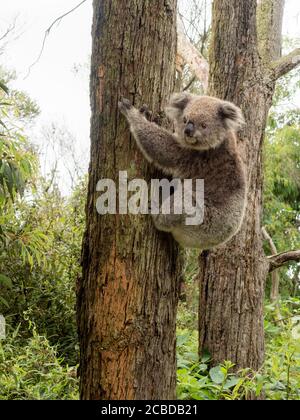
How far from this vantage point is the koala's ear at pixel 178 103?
10.7ft

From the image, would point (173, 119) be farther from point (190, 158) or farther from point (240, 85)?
point (240, 85)

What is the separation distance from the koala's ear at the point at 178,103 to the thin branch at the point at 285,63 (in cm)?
173

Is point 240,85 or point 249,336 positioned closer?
point 249,336

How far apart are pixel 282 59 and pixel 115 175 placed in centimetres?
294

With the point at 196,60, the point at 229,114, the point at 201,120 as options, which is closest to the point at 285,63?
the point at 196,60

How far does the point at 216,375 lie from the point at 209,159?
5.19 ft

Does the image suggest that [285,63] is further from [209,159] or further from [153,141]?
[153,141]

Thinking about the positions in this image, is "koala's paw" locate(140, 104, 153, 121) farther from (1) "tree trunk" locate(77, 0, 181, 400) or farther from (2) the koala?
(2) the koala

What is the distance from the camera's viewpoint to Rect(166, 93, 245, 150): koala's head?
329cm

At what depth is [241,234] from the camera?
4469 mm

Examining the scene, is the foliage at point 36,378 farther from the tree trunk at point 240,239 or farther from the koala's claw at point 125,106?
the koala's claw at point 125,106

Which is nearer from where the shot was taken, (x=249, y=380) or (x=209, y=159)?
(x=209, y=159)

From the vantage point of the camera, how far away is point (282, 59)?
16.2ft
